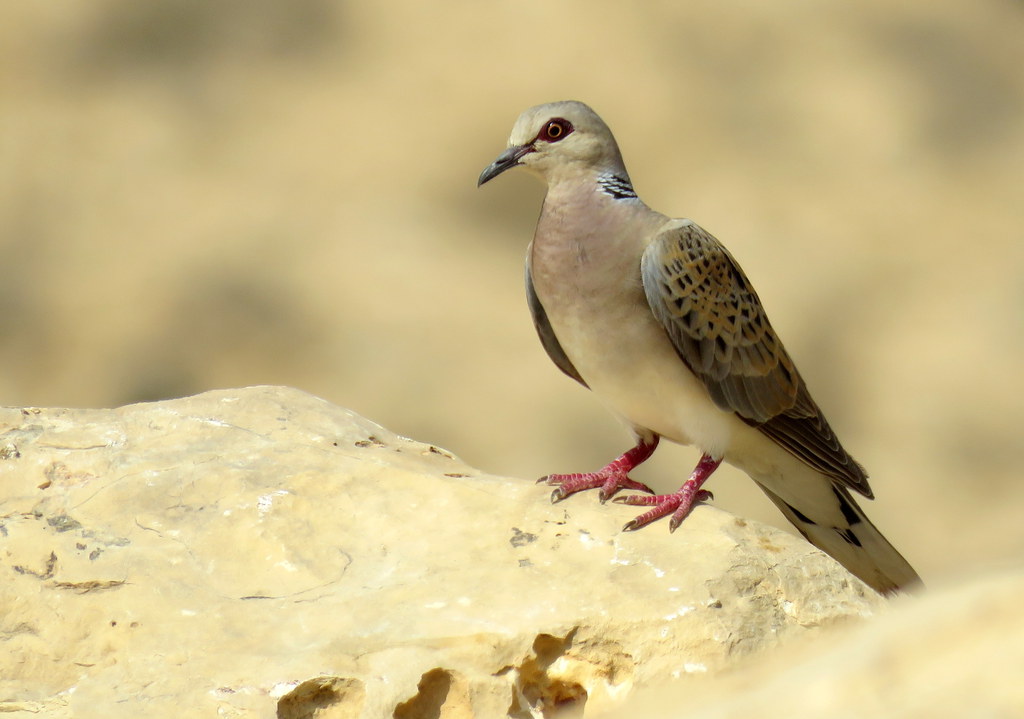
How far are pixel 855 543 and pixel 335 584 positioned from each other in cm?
220

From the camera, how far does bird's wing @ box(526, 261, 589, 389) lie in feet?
15.8

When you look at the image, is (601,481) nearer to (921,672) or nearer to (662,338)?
(662,338)

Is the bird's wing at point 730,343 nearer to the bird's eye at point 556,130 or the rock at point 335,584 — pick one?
the bird's eye at point 556,130

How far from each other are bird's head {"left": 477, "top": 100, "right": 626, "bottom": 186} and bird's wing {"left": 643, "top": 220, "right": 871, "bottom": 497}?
389 mm

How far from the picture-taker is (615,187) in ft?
15.1

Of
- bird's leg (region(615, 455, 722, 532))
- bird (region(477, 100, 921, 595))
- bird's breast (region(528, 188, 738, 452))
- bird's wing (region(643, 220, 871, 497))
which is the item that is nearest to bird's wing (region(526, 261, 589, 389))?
bird (region(477, 100, 921, 595))

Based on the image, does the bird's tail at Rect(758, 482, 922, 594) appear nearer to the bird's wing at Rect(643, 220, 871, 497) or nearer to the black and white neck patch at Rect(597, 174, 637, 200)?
the bird's wing at Rect(643, 220, 871, 497)

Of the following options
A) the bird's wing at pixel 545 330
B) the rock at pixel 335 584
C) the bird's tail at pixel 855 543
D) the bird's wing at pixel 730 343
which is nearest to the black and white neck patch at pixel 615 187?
the bird's wing at pixel 730 343

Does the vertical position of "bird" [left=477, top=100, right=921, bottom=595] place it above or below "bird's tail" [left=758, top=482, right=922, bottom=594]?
above

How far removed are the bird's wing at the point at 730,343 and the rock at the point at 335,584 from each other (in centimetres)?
71

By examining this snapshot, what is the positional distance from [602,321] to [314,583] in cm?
147

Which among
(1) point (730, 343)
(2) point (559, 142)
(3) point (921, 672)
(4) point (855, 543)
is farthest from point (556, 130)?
(3) point (921, 672)

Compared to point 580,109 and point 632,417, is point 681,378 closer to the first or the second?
point 632,417

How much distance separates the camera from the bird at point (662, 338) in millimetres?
4391
